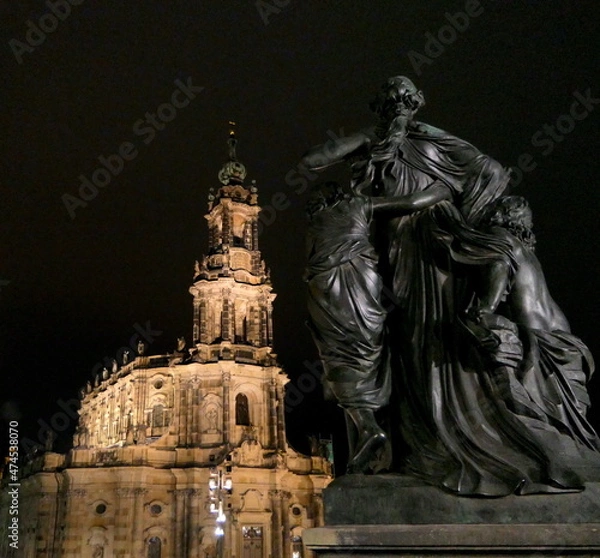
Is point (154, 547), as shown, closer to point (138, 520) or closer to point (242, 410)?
point (138, 520)

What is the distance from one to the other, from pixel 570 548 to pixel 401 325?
5.20 feet

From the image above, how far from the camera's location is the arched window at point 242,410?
4112 centimetres

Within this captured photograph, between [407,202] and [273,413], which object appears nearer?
[407,202]

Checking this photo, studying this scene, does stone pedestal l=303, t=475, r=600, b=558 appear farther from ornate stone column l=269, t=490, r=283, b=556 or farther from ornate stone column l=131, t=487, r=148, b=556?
ornate stone column l=269, t=490, r=283, b=556

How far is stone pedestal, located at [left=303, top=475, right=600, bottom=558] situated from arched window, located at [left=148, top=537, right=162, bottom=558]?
36.8 metres

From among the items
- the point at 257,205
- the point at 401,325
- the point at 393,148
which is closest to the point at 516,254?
the point at 401,325

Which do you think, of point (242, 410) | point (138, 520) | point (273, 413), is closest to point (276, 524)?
point (273, 413)

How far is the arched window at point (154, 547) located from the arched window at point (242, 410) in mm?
8702

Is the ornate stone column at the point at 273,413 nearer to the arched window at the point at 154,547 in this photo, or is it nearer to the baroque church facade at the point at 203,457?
the baroque church facade at the point at 203,457

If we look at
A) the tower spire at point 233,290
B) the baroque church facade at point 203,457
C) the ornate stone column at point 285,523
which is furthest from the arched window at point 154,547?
the tower spire at point 233,290

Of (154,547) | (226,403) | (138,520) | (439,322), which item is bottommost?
(439,322)

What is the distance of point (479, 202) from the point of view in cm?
426

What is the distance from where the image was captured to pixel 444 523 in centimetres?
311

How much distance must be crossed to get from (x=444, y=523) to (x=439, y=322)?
1.19 m
